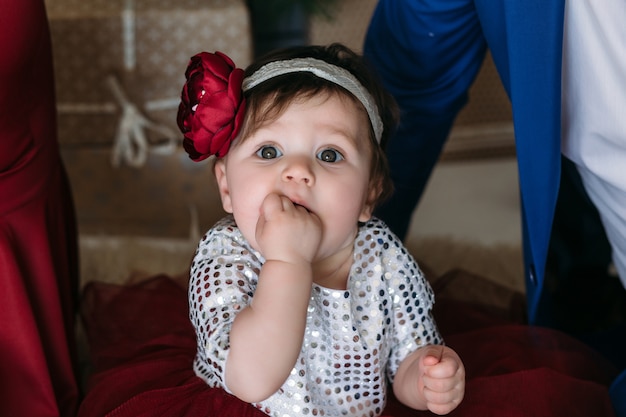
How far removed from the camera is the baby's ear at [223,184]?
40.4 inches

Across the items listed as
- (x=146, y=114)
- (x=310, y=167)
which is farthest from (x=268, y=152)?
(x=146, y=114)

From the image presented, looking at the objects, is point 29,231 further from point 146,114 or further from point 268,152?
point 146,114

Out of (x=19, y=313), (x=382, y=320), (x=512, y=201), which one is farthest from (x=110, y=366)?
(x=512, y=201)

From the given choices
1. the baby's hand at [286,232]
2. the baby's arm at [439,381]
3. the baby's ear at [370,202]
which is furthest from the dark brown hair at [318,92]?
the baby's arm at [439,381]

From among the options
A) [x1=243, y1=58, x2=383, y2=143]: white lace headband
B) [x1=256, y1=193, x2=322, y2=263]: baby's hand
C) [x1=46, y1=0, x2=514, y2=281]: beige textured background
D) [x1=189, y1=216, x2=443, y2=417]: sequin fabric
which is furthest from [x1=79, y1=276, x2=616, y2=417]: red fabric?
[x1=46, y1=0, x2=514, y2=281]: beige textured background

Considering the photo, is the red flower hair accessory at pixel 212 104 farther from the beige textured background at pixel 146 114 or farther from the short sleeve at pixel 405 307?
the beige textured background at pixel 146 114

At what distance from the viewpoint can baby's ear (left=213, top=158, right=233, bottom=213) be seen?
1026 mm

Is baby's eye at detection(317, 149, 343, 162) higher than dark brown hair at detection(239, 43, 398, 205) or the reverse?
the reverse

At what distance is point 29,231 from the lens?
3.65 feet

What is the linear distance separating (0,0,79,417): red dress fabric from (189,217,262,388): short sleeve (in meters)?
0.24

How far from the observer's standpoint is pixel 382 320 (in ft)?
3.32

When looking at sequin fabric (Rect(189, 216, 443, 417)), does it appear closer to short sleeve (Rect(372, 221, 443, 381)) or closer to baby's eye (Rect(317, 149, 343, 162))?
short sleeve (Rect(372, 221, 443, 381))

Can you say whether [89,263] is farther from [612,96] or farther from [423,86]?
[612,96]

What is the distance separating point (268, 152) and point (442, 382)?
338 millimetres
